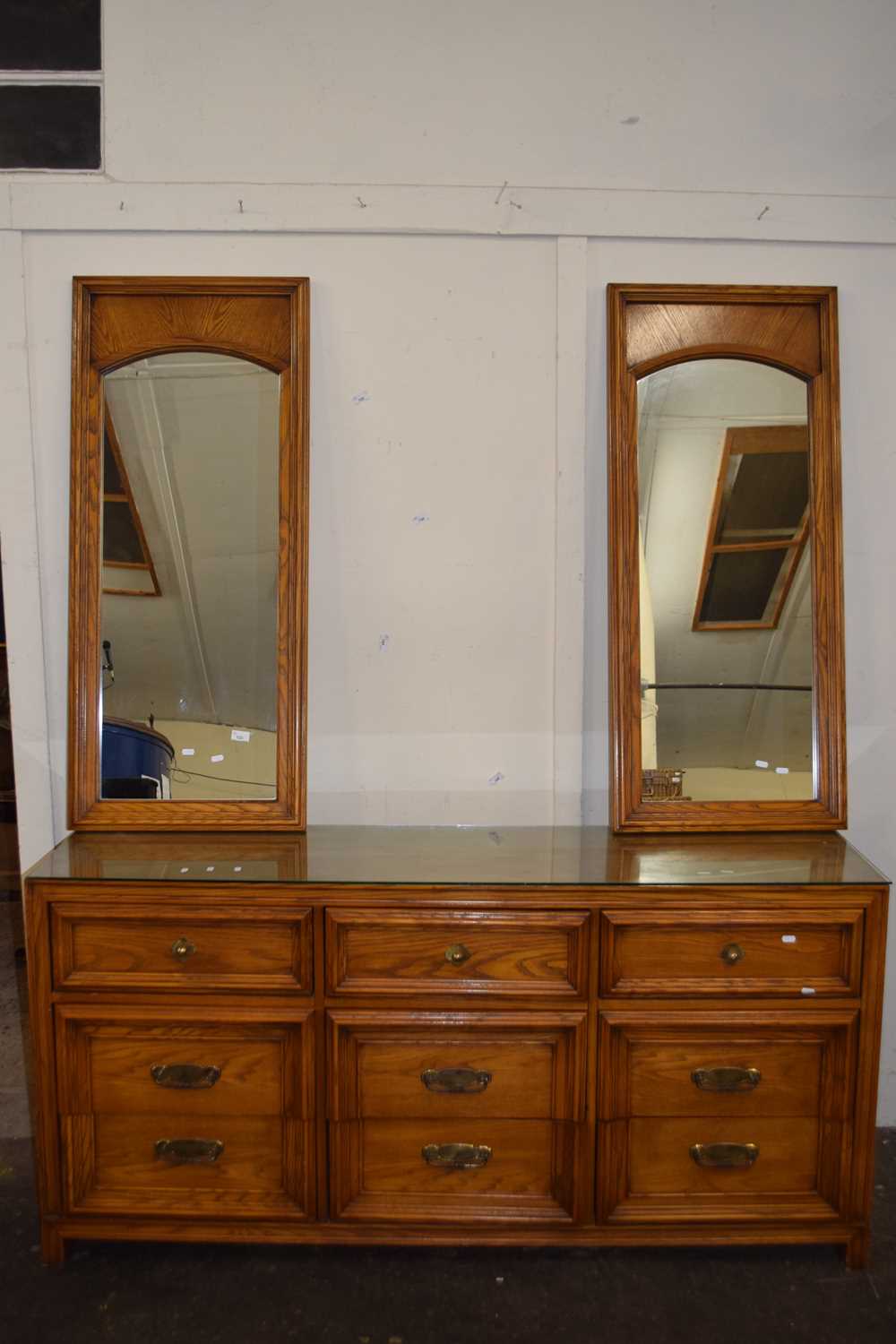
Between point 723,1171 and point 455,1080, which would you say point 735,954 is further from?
point 455,1080

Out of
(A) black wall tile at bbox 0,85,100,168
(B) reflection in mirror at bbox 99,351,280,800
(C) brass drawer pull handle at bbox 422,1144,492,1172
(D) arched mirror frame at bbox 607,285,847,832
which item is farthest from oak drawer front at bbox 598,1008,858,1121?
(A) black wall tile at bbox 0,85,100,168

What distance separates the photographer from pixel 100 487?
2.18 metres

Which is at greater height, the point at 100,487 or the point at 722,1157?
the point at 100,487

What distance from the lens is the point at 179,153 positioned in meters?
2.15

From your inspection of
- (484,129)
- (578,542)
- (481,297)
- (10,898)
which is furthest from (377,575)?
(10,898)

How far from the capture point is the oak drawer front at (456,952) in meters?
1.85

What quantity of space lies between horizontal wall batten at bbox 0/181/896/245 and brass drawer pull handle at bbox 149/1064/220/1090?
1928mm

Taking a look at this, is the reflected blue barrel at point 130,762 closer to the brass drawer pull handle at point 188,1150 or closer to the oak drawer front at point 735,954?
the brass drawer pull handle at point 188,1150

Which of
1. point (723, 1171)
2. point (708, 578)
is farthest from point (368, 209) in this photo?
point (723, 1171)

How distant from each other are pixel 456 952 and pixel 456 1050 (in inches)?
8.7

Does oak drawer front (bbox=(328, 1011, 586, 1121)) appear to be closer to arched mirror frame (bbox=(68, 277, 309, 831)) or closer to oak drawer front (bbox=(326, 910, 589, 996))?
oak drawer front (bbox=(326, 910, 589, 996))

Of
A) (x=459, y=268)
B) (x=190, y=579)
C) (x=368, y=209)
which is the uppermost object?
(x=368, y=209)

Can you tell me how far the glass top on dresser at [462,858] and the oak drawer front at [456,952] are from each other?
8 cm

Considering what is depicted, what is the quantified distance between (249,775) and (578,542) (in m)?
1.00
